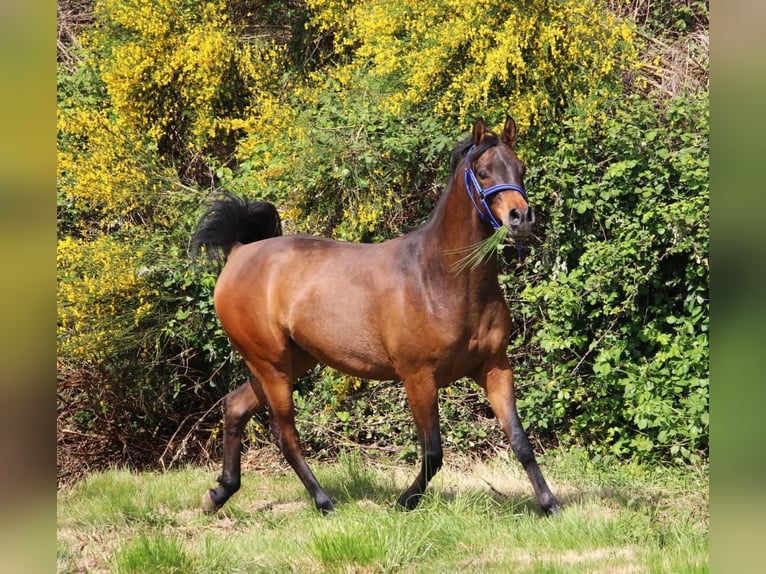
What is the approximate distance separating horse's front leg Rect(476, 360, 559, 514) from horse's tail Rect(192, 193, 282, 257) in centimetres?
235

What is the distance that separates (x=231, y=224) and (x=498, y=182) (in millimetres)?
2552

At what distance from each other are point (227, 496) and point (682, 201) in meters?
4.16

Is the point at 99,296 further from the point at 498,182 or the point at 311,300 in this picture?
the point at 498,182

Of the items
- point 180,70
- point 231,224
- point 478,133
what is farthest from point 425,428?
point 180,70

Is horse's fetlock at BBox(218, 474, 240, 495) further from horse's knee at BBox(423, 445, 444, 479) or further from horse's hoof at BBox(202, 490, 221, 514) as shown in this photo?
horse's knee at BBox(423, 445, 444, 479)

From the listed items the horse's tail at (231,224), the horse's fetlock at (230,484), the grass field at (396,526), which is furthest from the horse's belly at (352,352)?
the horse's tail at (231,224)

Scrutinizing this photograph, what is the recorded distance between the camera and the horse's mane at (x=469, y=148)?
17.2 ft

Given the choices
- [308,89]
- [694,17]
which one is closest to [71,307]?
[308,89]

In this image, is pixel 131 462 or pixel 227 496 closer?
pixel 227 496

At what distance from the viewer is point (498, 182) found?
5.06m

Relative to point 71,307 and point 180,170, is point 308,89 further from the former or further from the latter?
point 71,307

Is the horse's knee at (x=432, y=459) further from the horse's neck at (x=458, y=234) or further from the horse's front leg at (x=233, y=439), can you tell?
the horse's front leg at (x=233, y=439)
